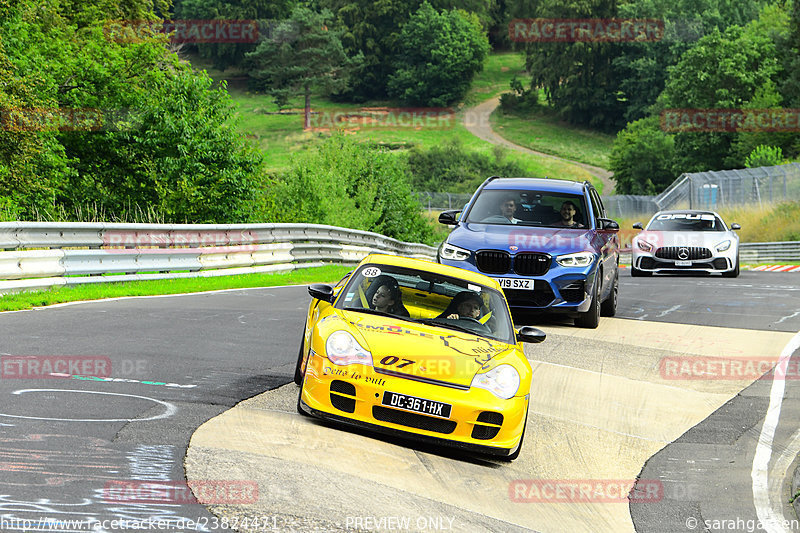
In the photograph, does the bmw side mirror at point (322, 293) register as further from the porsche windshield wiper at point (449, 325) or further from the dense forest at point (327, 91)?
the dense forest at point (327, 91)

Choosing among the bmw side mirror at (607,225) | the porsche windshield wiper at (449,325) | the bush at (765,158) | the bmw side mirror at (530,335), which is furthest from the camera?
the bush at (765,158)

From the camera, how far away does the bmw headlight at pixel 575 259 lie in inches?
523

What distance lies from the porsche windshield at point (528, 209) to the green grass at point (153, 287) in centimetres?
538

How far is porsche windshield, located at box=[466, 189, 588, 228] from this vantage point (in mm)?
14273

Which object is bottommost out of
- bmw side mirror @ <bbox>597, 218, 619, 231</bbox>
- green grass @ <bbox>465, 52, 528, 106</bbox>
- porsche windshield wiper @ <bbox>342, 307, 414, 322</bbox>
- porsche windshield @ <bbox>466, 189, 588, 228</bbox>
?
green grass @ <bbox>465, 52, 528, 106</bbox>

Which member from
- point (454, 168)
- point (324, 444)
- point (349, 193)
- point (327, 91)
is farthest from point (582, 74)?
point (324, 444)

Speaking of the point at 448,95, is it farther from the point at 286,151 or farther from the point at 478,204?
the point at 478,204

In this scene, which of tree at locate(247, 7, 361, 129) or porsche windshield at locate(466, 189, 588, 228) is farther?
tree at locate(247, 7, 361, 129)

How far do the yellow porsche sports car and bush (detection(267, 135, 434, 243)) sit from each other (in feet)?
86.9

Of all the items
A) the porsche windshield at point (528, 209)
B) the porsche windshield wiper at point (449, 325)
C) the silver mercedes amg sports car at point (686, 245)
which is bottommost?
the silver mercedes amg sports car at point (686, 245)

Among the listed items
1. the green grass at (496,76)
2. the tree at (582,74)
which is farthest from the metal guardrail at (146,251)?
the green grass at (496,76)

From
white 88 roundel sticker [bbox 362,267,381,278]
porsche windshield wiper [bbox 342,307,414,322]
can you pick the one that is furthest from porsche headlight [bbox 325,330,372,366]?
white 88 roundel sticker [bbox 362,267,381,278]

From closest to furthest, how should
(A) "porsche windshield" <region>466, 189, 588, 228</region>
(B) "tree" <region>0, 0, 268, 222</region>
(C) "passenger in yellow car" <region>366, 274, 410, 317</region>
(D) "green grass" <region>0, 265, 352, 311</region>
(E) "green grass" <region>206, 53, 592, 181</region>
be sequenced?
(C) "passenger in yellow car" <region>366, 274, 410, 317</region>, (D) "green grass" <region>0, 265, 352, 311</region>, (A) "porsche windshield" <region>466, 189, 588, 228</region>, (B) "tree" <region>0, 0, 268, 222</region>, (E) "green grass" <region>206, 53, 592, 181</region>

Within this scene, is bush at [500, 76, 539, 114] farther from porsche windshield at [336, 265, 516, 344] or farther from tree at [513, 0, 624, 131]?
porsche windshield at [336, 265, 516, 344]
